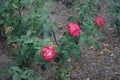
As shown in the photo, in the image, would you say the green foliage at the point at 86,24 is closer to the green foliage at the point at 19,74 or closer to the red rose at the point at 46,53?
the red rose at the point at 46,53

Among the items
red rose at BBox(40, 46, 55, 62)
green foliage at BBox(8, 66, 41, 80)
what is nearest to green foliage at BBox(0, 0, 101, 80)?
green foliage at BBox(8, 66, 41, 80)

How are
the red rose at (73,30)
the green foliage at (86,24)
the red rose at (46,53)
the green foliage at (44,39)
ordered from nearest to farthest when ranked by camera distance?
the red rose at (46,53) → the red rose at (73,30) → the green foliage at (44,39) → the green foliage at (86,24)

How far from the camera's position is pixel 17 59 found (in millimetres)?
3965

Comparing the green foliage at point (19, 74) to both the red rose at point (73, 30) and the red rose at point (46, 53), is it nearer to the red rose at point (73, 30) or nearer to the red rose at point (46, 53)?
the red rose at point (46, 53)

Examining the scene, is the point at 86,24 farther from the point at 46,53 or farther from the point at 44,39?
the point at 46,53

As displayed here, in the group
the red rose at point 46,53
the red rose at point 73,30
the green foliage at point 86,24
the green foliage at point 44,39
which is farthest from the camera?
the green foliage at point 86,24

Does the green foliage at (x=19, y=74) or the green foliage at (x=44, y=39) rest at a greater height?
the green foliage at (x=44, y=39)

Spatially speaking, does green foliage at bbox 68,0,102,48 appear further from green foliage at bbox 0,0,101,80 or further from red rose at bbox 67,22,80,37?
red rose at bbox 67,22,80,37

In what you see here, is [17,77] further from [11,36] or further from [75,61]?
[75,61]

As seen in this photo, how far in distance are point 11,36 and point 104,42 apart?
2.00 meters

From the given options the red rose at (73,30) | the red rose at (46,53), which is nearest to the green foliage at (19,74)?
the red rose at (46,53)

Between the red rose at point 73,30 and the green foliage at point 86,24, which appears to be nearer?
the red rose at point 73,30

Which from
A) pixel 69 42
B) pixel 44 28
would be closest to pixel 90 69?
pixel 69 42

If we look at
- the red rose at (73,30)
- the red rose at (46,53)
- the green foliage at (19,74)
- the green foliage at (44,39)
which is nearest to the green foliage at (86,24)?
the green foliage at (44,39)
